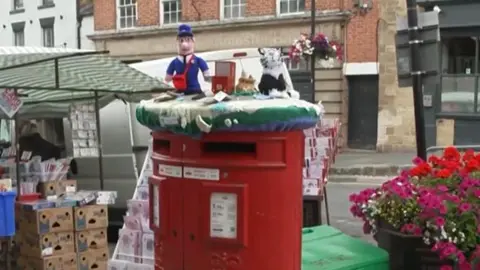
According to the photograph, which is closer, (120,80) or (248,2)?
(120,80)

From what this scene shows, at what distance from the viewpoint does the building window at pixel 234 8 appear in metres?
25.7

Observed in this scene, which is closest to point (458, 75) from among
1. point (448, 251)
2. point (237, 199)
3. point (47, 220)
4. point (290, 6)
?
point (290, 6)

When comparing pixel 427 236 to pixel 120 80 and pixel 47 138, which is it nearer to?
pixel 120 80

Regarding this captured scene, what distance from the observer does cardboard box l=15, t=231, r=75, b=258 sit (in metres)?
7.58

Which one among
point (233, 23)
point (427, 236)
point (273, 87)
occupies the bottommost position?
point (427, 236)

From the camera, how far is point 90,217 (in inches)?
309

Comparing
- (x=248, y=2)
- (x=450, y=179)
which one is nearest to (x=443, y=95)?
(x=248, y=2)

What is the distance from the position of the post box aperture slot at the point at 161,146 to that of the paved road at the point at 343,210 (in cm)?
486

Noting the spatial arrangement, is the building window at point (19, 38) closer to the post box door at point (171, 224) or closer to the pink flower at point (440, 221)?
the post box door at point (171, 224)

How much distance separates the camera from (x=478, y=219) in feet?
13.9

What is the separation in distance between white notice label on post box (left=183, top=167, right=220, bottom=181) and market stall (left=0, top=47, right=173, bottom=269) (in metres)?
3.65

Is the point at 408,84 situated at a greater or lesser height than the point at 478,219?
greater

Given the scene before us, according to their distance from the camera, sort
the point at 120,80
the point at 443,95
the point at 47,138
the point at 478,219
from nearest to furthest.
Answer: the point at 478,219, the point at 120,80, the point at 47,138, the point at 443,95

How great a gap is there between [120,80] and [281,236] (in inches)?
202
